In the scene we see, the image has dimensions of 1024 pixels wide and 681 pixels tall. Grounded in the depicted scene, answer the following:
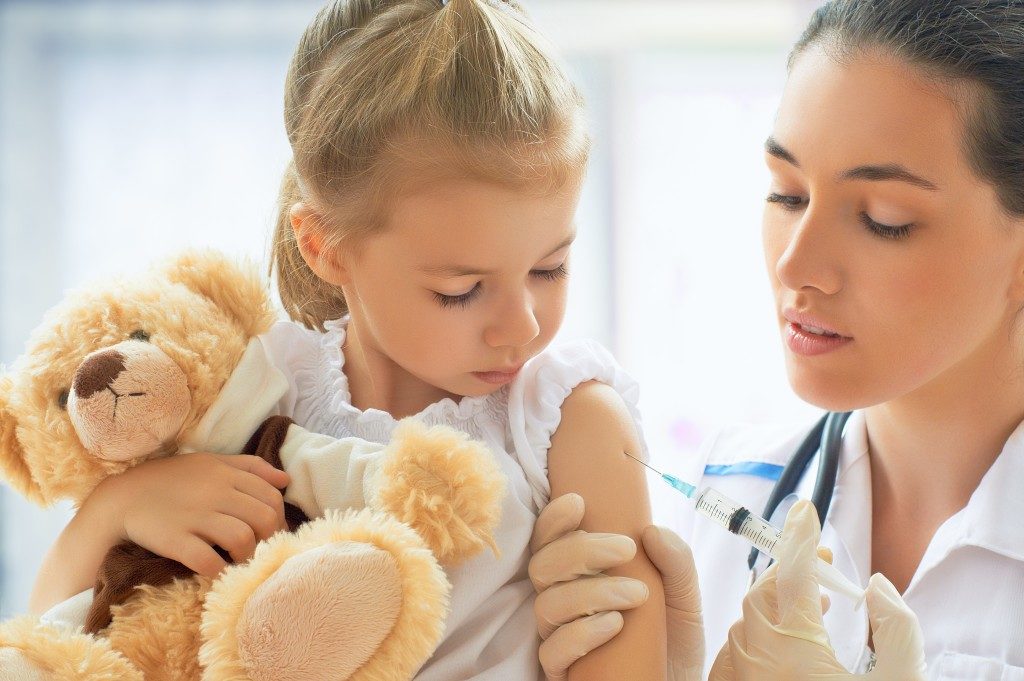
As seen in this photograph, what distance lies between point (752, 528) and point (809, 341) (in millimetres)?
313

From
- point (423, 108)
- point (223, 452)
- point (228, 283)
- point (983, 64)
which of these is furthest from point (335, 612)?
point (983, 64)

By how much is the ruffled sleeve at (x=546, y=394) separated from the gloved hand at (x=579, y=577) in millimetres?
69

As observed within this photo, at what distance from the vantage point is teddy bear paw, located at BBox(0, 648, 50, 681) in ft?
3.11

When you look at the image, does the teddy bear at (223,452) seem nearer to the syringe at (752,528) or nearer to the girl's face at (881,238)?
the syringe at (752,528)

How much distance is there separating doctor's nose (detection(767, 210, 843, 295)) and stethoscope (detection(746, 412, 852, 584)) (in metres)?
0.38

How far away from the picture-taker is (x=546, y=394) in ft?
3.99

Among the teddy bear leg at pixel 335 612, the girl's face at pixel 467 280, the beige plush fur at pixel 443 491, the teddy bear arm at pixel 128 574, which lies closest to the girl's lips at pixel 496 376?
the girl's face at pixel 467 280

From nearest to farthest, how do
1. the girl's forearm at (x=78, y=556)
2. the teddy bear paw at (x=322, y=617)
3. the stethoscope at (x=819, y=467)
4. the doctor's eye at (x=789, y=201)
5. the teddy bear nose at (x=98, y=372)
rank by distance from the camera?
the teddy bear paw at (x=322, y=617) → the teddy bear nose at (x=98, y=372) → the girl's forearm at (x=78, y=556) → the doctor's eye at (x=789, y=201) → the stethoscope at (x=819, y=467)

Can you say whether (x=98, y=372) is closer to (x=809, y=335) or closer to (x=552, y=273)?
(x=552, y=273)

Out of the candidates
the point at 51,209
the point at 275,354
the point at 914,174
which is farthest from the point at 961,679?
the point at 51,209

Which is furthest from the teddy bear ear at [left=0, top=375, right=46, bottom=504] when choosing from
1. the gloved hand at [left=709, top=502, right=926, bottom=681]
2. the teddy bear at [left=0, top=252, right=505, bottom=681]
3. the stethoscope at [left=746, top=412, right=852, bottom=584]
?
the stethoscope at [left=746, top=412, right=852, bottom=584]

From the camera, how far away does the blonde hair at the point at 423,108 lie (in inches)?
44.0

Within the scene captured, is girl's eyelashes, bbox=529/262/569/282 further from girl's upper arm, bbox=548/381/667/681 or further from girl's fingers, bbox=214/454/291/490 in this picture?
girl's fingers, bbox=214/454/291/490

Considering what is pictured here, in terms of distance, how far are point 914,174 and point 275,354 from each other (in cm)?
90
